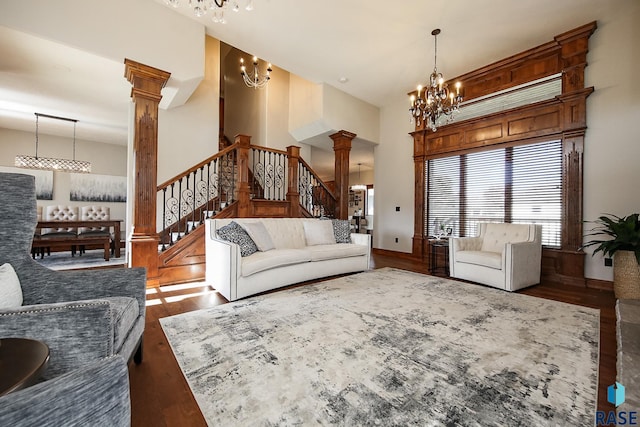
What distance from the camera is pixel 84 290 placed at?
1592 millimetres

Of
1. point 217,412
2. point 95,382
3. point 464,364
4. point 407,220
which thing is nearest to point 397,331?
point 464,364

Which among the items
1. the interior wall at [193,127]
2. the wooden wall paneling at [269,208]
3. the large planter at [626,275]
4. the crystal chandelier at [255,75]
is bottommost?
the large planter at [626,275]

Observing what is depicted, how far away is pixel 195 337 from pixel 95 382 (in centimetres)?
172

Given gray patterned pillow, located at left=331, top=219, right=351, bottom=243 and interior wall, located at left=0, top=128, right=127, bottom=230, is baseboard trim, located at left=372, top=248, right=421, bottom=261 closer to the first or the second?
gray patterned pillow, located at left=331, top=219, right=351, bottom=243

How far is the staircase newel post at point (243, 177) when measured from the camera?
176 inches

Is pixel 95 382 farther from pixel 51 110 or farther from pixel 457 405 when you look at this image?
pixel 51 110

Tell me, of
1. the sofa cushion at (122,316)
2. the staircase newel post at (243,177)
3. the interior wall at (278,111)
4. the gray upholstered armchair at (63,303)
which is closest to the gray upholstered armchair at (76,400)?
the gray upholstered armchair at (63,303)

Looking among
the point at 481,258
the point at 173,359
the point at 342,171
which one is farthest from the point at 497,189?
the point at 173,359

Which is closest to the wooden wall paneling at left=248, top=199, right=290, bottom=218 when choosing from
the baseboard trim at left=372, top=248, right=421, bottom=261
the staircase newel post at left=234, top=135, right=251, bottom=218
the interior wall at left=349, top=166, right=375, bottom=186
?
the staircase newel post at left=234, top=135, right=251, bottom=218

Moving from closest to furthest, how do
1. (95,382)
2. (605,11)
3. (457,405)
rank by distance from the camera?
(95,382) → (457,405) → (605,11)

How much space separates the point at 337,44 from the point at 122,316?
456 cm

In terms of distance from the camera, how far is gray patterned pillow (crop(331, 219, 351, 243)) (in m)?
4.68

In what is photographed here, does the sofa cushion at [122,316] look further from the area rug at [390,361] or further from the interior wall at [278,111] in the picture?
the interior wall at [278,111]

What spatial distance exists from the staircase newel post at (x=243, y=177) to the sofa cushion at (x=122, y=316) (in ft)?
9.57
